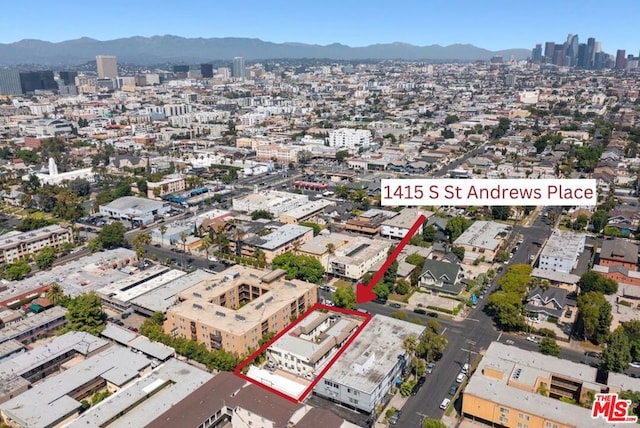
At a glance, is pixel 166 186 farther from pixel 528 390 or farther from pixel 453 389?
pixel 528 390

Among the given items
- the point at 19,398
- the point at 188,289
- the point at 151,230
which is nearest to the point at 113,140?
the point at 151,230

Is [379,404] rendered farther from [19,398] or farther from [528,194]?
[19,398]

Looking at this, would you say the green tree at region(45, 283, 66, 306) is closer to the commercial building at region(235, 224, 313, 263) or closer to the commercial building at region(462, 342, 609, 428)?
the commercial building at region(235, 224, 313, 263)

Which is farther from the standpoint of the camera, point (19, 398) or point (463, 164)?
point (463, 164)

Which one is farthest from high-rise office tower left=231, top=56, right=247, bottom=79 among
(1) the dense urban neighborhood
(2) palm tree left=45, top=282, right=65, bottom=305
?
(2) palm tree left=45, top=282, right=65, bottom=305

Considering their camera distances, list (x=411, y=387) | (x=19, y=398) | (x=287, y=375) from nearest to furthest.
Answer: (x=19, y=398) → (x=411, y=387) → (x=287, y=375)

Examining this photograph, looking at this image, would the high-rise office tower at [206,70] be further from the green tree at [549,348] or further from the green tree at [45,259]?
the green tree at [549,348]

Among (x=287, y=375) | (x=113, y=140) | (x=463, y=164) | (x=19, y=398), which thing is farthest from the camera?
(x=113, y=140)

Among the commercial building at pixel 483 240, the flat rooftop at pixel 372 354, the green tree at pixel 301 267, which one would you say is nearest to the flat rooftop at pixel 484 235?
the commercial building at pixel 483 240
